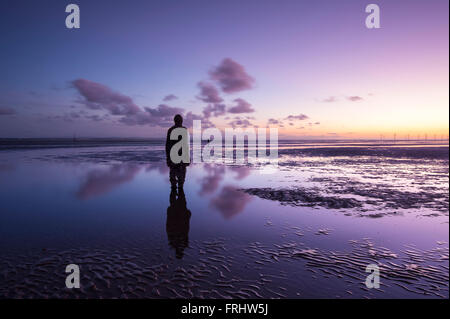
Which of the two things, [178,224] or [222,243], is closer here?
[222,243]

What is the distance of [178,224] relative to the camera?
7.75 metres

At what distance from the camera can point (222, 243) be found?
20.8 feet

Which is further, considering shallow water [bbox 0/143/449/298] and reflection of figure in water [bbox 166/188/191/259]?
reflection of figure in water [bbox 166/188/191/259]

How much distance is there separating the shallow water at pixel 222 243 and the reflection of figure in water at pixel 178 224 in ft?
0.16

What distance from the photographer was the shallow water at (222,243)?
4.39 m

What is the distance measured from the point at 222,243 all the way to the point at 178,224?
1974 mm

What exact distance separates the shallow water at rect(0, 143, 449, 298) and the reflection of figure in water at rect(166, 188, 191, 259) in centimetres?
5

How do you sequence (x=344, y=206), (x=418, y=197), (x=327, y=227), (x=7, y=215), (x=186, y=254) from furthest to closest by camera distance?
(x=418, y=197), (x=344, y=206), (x=7, y=215), (x=327, y=227), (x=186, y=254)

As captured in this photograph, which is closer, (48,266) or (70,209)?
(48,266)

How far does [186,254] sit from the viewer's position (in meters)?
5.63

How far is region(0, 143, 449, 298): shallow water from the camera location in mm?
4395
